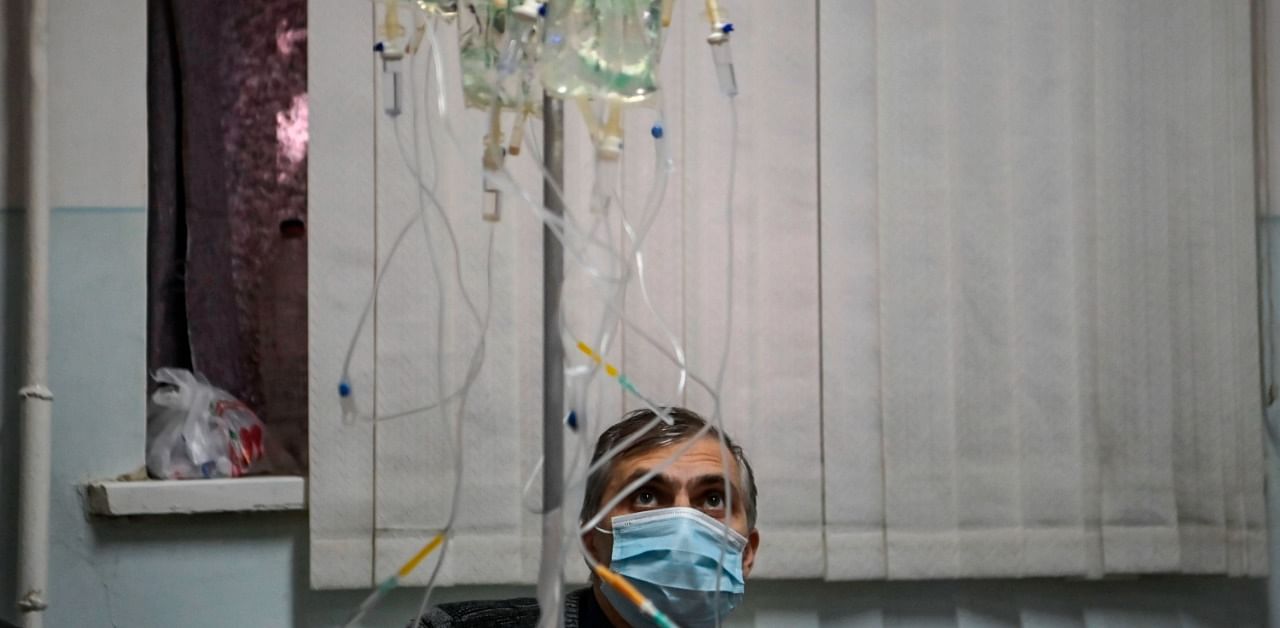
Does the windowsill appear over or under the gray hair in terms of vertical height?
under

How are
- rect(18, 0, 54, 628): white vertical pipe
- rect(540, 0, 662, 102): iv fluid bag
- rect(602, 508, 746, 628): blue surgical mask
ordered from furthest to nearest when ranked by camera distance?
1. rect(18, 0, 54, 628): white vertical pipe
2. rect(602, 508, 746, 628): blue surgical mask
3. rect(540, 0, 662, 102): iv fluid bag

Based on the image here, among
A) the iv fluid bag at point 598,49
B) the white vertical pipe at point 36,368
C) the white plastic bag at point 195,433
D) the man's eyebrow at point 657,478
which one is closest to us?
the iv fluid bag at point 598,49

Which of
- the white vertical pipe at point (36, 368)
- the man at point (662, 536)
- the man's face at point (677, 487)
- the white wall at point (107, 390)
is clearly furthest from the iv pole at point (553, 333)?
the white vertical pipe at point (36, 368)

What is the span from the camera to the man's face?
4.24 feet

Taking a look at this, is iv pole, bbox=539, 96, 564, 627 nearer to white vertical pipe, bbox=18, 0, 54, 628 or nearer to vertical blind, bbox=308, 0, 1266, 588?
vertical blind, bbox=308, 0, 1266, 588

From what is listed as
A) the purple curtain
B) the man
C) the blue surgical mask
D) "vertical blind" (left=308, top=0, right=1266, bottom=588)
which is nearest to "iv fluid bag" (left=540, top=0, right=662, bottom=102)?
the man

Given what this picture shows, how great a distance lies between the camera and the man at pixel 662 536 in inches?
47.6

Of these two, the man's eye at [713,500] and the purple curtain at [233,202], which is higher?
the purple curtain at [233,202]

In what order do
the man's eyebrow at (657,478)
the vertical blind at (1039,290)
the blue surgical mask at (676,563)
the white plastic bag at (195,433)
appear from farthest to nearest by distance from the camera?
the vertical blind at (1039,290), the white plastic bag at (195,433), the man's eyebrow at (657,478), the blue surgical mask at (676,563)

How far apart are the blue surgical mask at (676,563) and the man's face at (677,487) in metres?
0.04

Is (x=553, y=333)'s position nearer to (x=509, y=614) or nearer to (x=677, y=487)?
(x=677, y=487)

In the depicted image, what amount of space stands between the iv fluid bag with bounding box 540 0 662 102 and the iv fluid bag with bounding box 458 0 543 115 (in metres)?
0.02

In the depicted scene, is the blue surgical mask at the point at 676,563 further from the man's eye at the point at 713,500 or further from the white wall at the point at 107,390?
the white wall at the point at 107,390

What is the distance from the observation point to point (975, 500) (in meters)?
1.71
